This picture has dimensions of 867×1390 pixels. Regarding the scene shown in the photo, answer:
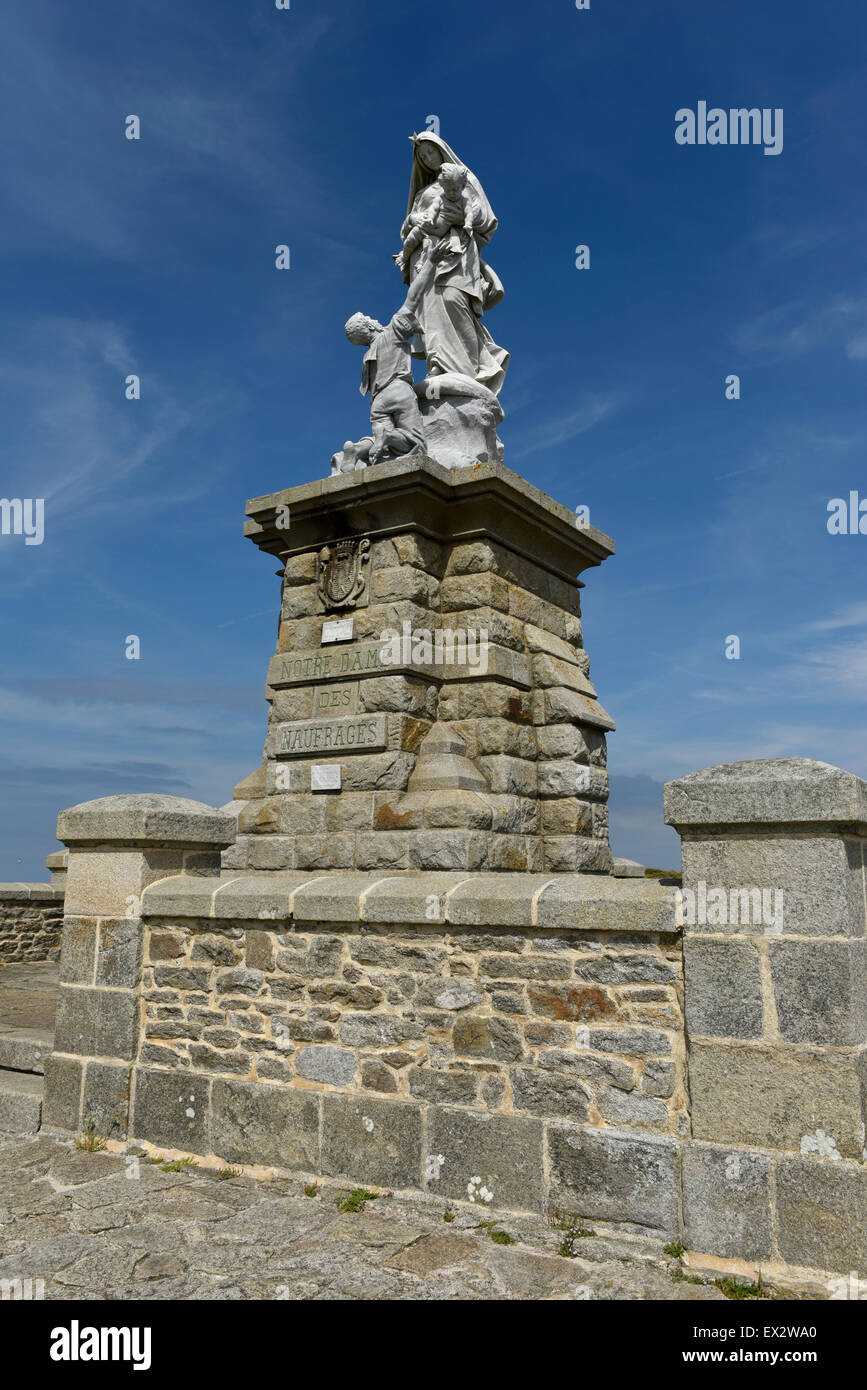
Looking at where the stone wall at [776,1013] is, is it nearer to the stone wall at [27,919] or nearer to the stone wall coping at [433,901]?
the stone wall coping at [433,901]

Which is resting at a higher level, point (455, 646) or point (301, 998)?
point (455, 646)

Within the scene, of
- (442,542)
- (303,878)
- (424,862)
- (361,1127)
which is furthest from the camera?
(442,542)

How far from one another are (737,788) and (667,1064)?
118cm

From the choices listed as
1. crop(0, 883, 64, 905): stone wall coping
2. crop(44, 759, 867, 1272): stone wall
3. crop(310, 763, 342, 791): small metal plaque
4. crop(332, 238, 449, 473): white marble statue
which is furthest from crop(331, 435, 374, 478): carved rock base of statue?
crop(0, 883, 64, 905): stone wall coping

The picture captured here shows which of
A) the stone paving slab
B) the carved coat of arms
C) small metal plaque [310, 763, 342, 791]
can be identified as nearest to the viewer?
→ the stone paving slab

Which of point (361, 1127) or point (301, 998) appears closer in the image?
point (361, 1127)

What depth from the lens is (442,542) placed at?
7.68 metres


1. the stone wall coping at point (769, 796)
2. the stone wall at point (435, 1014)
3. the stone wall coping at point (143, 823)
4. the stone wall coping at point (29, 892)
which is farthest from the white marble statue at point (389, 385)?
the stone wall coping at point (29, 892)

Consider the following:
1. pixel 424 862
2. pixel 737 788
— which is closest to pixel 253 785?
pixel 424 862

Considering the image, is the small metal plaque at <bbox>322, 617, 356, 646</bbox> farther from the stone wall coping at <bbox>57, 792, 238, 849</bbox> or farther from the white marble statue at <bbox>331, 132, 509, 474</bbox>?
the stone wall coping at <bbox>57, 792, 238, 849</bbox>

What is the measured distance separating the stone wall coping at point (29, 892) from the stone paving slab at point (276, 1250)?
7379mm

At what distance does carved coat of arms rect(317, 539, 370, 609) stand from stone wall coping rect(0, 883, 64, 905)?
6.68 m

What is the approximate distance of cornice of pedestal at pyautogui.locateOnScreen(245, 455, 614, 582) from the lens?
7.29m

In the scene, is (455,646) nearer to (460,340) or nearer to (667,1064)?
(460,340)
